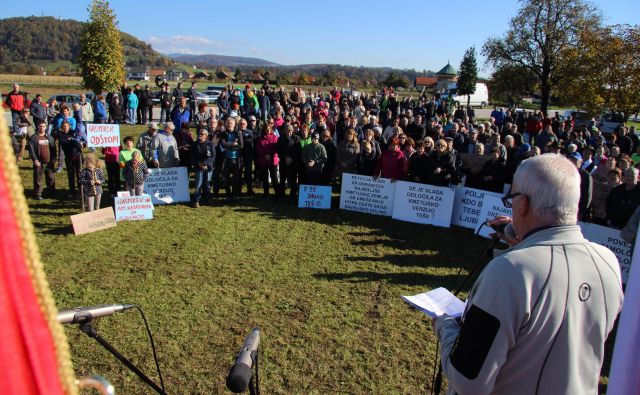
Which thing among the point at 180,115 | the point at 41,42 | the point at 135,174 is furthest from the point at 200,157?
the point at 41,42

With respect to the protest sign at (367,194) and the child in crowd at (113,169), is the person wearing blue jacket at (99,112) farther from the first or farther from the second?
the protest sign at (367,194)

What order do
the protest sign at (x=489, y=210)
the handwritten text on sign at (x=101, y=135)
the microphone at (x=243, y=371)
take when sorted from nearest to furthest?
1. the microphone at (x=243, y=371)
2. the protest sign at (x=489, y=210)
3. the handwritten text on sign at (x=101, y=135)

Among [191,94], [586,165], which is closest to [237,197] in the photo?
[586,165]

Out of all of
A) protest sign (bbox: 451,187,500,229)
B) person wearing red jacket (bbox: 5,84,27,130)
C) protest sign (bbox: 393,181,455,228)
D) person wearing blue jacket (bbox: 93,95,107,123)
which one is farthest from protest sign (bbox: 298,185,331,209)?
person wearing red jacket (bbox: 5,84,27,130)

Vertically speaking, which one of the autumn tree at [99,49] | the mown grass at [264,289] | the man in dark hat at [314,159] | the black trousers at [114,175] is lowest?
the mown grass at [264,289]

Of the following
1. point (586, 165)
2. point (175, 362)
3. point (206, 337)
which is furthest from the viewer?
point (586, 165)

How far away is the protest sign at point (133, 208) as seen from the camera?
9.88 metres

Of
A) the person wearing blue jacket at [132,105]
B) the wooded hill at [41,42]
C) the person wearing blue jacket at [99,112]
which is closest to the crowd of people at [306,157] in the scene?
the person wearing blue jacket at [99,112]

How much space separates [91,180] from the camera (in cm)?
960

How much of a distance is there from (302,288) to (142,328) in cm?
234

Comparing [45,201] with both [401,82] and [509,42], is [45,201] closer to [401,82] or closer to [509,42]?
[509,42]

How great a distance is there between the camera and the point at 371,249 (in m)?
8.83

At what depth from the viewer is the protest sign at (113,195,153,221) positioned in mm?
9875

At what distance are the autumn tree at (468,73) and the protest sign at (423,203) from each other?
119 feet
